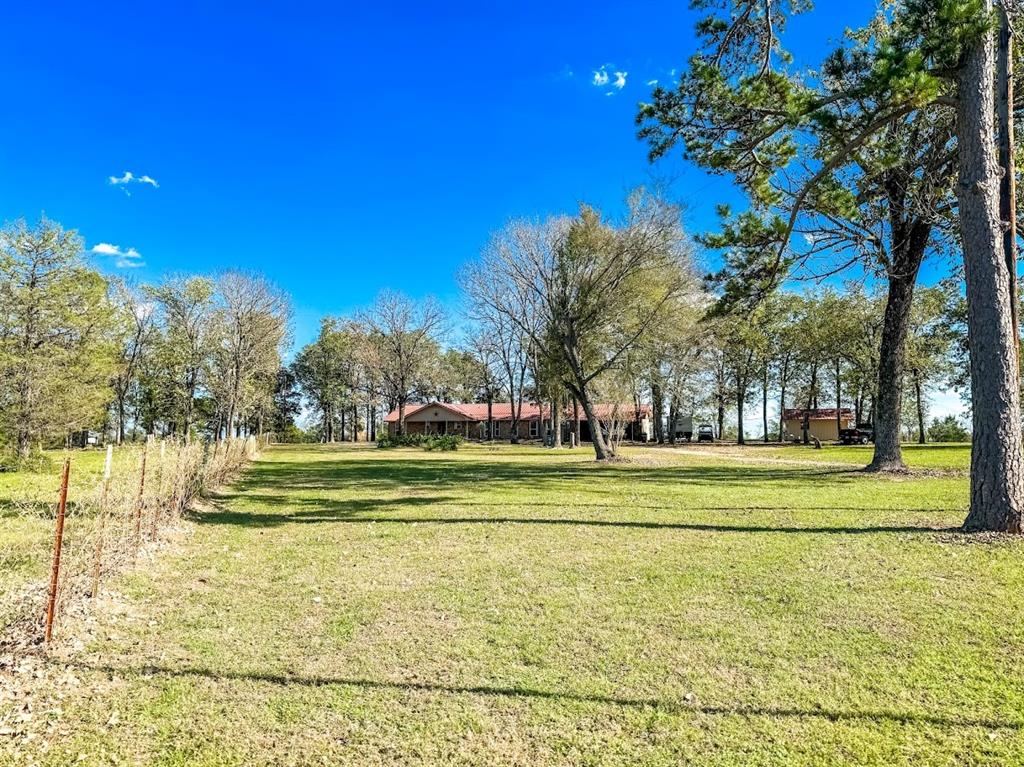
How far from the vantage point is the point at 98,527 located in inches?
188

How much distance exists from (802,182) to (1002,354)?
416 cm

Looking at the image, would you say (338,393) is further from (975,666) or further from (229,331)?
(975,666)

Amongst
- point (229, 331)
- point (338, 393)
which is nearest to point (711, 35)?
point (229, 331)

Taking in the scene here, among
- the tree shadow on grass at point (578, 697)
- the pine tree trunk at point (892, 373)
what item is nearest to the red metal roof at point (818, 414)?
the pine tree trunk at point (892, 373)

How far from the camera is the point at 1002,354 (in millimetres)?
6758

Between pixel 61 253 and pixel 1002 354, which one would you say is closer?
pixel 1002 354

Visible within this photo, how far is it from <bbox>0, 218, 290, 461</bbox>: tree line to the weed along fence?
267 centimetres

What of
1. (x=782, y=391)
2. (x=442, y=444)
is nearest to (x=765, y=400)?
(x=782, y=391)

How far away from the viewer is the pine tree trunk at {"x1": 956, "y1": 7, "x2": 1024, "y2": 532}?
670cm

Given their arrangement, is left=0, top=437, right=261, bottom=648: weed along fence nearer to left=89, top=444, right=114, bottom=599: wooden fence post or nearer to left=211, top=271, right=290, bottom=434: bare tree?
left=89, top=444, right=114, bottom=599: wooden fence post

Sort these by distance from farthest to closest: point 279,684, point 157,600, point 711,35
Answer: point 711,35
point 157,600
point 279,684

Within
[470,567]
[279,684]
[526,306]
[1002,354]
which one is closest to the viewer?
[279,684]

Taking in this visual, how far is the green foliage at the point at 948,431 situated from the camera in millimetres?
39844

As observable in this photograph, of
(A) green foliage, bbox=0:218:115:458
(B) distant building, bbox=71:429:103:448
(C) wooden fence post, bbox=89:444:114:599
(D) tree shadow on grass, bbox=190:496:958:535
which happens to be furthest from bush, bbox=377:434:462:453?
(C) wooden fence post, bbox=89:444:114:599
